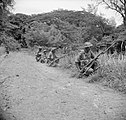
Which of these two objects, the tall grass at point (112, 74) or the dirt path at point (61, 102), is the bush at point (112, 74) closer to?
the tall grass at point (112, 74)

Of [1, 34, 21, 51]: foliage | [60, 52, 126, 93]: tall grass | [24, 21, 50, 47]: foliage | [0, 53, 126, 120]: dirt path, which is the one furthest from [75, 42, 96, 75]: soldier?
[24, 21, 50, 47]: foliage

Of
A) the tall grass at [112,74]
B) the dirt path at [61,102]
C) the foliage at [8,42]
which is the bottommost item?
the dirt path at [61,102]

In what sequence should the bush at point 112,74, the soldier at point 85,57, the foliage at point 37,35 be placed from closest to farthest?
the bush at point 112,74, the soldier at point 85,57, the foliage at point 37,35

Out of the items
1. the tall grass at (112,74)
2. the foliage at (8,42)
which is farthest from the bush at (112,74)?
the foliage at (8,42)

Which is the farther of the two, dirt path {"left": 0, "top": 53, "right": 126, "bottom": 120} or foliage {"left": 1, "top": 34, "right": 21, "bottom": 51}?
foliage {"left": 1, "top": 34, "right": 21, "bottom": 51}

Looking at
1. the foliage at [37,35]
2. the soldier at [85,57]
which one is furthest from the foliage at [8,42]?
the foliage at [37,35]

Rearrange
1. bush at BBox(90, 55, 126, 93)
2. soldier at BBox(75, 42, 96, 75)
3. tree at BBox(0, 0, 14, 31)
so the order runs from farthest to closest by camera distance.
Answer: soldier at BBox(75, 42, 96, 75), bush at BBox(90, 55, 126, 93), tree at BBox(0, 0, 14, 31)

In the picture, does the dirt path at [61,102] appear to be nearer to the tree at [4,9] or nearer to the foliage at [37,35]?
the tree at [4,9]

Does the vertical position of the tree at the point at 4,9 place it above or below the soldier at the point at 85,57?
above

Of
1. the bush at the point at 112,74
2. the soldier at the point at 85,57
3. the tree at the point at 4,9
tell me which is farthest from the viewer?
the soldier at the point at 85,57

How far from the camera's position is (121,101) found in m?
4.50

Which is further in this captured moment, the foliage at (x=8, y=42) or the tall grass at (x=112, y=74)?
the tall grass at (x=112, y=74)

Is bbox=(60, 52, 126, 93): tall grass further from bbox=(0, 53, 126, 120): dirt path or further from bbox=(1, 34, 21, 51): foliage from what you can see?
bbox=(1, 34, 21, 51): foliage

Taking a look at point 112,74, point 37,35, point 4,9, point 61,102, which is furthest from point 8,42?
point 37,35
